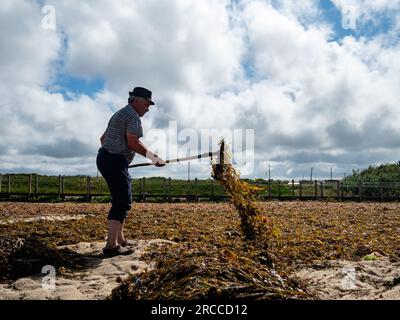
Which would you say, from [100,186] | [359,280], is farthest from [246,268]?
[100,186]

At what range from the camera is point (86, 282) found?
4539mm

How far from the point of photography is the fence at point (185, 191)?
28.6 metres

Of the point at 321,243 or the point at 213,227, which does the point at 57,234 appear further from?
the point at 321,243

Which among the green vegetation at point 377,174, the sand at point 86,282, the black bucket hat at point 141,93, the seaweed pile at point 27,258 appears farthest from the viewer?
the green vegetation at point 377,174

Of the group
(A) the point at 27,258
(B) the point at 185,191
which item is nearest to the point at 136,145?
(A) the point at 27,258

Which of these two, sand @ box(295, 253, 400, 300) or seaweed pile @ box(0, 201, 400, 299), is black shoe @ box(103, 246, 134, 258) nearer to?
seaweed pile @ box(0, 201, 400, 299)

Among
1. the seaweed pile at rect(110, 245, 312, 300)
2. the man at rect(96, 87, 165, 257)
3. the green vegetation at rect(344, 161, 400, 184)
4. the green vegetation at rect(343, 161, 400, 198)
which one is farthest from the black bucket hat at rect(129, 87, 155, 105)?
the green vegetation at rect(344, 161, 400, 184)

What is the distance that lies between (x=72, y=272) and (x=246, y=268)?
2153 mm

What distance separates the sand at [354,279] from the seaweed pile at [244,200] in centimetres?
139

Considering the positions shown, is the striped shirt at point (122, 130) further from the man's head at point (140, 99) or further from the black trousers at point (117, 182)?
the man's head at point (140, 99)

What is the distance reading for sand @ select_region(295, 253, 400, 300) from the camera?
396 centimetres

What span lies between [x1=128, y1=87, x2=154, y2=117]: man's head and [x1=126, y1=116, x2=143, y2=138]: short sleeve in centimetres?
34

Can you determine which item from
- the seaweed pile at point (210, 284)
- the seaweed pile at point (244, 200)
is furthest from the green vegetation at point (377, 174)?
the seaweed pile at point (210, 284)

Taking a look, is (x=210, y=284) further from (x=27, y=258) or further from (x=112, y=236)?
(x=27, y=258)
